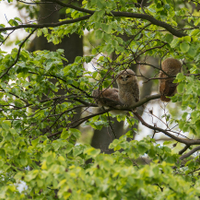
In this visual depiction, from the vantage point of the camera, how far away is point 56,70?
4.45m

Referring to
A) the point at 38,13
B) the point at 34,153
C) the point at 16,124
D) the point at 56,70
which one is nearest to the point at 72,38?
the point at 38,13

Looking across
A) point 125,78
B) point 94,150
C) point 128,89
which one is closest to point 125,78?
point 125,78

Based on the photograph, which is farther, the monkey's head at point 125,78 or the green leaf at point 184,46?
the monkey's head at point 125,78

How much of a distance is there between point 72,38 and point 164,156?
15.8 feet

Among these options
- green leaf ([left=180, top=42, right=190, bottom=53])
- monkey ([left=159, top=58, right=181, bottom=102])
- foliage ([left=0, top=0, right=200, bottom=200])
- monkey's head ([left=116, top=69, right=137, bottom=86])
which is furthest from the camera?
monkey's head ([left=116, top=69, right=137, bottom=86])

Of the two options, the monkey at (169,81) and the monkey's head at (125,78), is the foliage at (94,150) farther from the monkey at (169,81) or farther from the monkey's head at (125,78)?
the monkey's head at (125,78)

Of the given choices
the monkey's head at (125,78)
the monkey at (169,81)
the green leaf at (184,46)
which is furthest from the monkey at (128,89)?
the green leaf at (184,46)

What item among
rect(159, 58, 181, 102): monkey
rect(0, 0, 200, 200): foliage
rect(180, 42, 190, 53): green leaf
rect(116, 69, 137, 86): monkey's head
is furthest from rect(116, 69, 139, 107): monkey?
rect(180, 42, 190, 53): green leaf

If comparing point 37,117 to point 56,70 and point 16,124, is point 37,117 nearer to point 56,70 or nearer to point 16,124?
point 16,124

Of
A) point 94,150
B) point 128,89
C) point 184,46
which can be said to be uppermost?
point 128,89

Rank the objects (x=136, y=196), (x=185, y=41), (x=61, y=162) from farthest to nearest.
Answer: (x=185, y=41) < (x=61, y=162) < (x=136, y=196)

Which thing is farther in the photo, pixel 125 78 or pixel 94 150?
pixel 125 78

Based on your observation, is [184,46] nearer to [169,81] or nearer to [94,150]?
→ [94,150]

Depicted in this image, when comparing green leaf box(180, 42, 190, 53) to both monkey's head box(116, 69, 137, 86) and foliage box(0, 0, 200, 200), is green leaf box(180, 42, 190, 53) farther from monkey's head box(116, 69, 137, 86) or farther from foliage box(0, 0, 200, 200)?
monkey's head box(116, 69, 137, 86)
